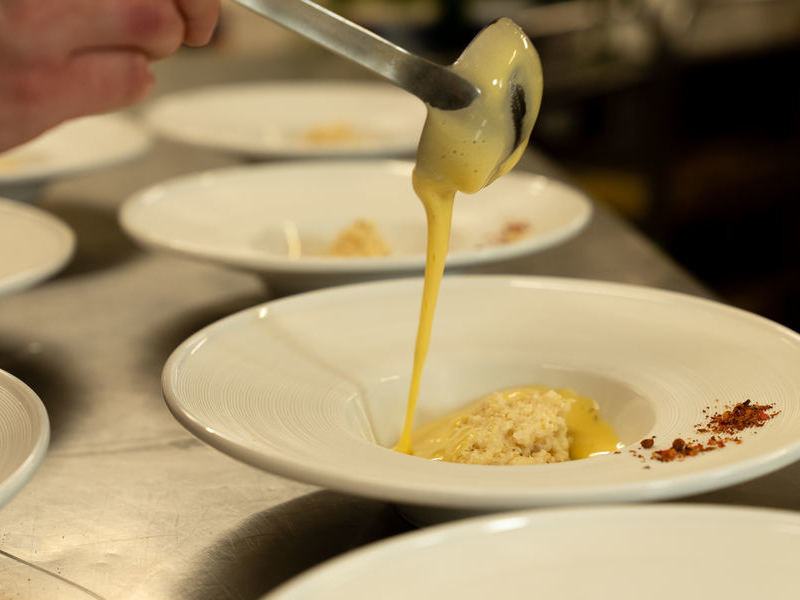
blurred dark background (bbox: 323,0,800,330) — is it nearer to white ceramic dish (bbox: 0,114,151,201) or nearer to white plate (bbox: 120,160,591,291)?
white ceramic dish (bbox: 0,114,151,201)

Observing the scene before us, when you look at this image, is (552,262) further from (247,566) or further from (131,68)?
(247,566)

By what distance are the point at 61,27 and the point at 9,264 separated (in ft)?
1.23

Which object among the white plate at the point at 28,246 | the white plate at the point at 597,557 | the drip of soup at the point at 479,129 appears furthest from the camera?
the white plate at the point at 28,246

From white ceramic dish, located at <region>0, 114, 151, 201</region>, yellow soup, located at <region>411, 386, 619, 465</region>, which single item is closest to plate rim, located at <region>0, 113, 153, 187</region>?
white ceramic dish, located at <region>0, 114, 151, 201</region>

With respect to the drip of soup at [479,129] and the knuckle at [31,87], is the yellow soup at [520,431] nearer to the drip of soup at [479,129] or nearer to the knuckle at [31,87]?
the drip of soup at [479,129]

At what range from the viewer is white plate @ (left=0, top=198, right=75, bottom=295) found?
3.82 feet

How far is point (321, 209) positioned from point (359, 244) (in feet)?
0.85

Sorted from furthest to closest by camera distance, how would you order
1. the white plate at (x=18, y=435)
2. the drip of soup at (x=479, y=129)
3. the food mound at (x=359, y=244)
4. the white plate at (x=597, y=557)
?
the food mound at (x=359, y=244) < the drip of soup at (x=479, y=129) < the white plate at (x=18, y=435) < the white plate at (x=597, y=557)

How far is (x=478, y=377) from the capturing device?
1082mm

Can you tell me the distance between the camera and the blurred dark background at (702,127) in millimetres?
3455

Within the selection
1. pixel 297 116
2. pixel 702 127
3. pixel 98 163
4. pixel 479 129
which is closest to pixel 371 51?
pixel 479 129

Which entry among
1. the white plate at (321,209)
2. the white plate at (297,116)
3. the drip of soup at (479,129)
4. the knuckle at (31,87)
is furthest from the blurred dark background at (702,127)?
the knuckle at (31,87)

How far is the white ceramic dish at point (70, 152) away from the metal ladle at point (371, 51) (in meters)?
0.94

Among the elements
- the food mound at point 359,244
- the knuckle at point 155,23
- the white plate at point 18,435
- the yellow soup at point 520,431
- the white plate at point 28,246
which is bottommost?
the white plate at point 28,246
